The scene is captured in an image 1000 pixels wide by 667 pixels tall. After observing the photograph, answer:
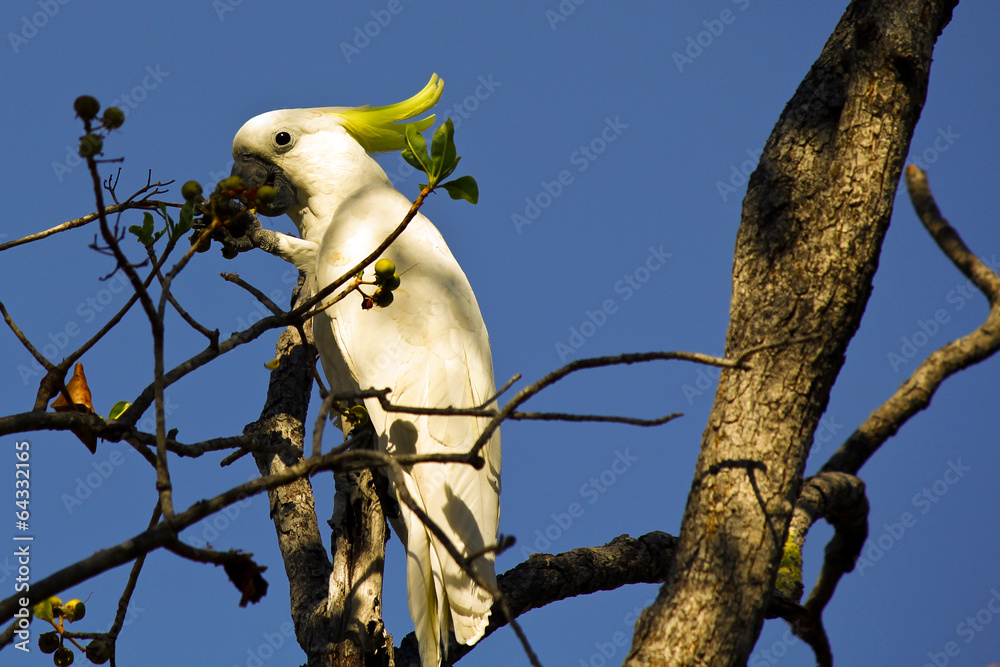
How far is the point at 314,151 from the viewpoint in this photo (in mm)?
3291

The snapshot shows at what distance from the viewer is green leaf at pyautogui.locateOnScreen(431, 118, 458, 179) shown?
1607 millimetres

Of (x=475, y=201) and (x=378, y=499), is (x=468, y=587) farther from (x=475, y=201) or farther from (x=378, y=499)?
(x=475, y=201)

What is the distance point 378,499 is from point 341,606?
34cm

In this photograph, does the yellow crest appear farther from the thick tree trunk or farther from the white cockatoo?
the thick tree trunk

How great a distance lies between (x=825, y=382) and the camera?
5.94 feet

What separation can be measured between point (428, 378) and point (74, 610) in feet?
3.92

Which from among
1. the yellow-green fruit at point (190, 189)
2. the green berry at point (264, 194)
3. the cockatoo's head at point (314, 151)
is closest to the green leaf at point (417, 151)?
the green berry at point (264, 194)

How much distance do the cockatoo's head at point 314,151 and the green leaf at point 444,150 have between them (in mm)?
Result: 1663

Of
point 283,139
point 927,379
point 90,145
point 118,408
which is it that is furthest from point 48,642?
point 927,379

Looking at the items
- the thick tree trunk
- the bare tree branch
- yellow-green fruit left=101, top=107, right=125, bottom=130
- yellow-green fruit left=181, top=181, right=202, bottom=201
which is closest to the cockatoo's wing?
the thick tree trunk

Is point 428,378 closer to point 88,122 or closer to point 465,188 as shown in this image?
point 465,188

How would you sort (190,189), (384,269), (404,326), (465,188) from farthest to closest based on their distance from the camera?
1. (404,326)
2. (465,188)
3. (384,269)
4. (190,189)

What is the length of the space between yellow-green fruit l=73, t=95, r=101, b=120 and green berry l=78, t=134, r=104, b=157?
27 millimetres

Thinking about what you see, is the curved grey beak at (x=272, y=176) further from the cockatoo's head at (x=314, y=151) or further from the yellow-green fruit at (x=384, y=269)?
the yellow-green fruit at (x=384, y=269)
